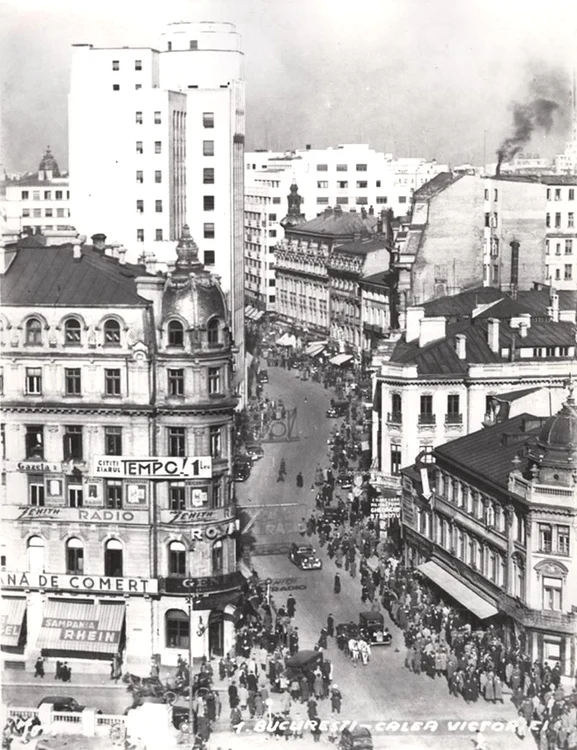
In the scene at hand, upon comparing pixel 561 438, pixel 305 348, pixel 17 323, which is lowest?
pixel 305 348

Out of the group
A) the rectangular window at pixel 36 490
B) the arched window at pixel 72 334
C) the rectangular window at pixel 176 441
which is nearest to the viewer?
the rectangular window at pixel 176 441

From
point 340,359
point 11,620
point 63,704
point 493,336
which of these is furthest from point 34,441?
point 340,359

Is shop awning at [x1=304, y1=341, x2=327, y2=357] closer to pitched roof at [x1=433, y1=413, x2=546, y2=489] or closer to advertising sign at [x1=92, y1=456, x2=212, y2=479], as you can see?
pitched roof at [x1=433, y1=413, x2=546, y2=489]

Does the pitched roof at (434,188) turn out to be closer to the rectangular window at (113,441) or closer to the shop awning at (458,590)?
the shop awning at (458,590)

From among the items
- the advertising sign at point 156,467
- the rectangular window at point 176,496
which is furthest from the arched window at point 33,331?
the rectangular window at point 176,496

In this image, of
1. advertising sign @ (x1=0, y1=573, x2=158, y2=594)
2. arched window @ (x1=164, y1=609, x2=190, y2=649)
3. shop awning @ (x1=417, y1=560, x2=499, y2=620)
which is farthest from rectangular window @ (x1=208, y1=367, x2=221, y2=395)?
shop awning @ (x1=417, y1=560, x2=499, y2=620)

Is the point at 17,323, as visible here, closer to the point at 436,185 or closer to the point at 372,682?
the point at 372,682

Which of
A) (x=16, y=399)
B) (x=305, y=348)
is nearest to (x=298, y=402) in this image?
(x=305, y=348)
